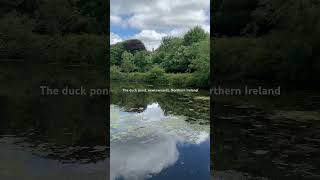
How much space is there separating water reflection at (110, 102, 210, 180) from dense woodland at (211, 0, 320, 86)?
6.25 metres

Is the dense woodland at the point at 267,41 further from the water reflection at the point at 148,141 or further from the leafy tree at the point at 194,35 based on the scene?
the water reflection at the point at 148,141

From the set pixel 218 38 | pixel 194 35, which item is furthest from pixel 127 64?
pixel 218 38

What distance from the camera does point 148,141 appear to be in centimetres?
732

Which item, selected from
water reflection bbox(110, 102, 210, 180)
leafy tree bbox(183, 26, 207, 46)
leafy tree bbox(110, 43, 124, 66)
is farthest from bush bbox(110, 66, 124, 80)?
water reflection bbox(110, 102, 210, 180)

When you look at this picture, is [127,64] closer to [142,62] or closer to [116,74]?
[116,74]

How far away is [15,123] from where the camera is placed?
7891mm

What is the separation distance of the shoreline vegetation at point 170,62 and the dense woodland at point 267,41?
1.08 meters

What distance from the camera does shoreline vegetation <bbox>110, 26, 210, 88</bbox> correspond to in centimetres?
1933

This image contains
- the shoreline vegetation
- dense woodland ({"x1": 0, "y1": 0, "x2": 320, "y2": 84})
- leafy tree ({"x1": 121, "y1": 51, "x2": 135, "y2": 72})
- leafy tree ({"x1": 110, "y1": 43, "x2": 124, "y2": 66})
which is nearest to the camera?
dense woodland ({"x1": 0, "y1": 0, "x2": 320, "y2": 84})

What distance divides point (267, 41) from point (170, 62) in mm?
7336

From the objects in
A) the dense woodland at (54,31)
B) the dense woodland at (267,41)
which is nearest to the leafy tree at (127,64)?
the dense woodland at (54,31)

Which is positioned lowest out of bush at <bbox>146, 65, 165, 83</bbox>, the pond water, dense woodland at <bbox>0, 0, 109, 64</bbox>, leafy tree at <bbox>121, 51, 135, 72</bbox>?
the pond water

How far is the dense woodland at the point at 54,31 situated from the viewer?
18.9 meters

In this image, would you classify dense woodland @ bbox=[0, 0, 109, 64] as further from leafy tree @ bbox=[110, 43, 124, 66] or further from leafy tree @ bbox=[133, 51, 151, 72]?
leafy tree @ bbox=[133, 51, 151, 72]
